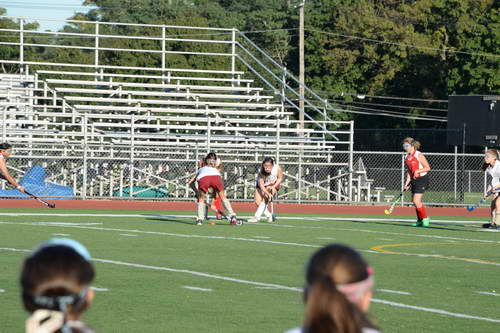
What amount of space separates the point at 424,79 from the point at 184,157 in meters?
36.8

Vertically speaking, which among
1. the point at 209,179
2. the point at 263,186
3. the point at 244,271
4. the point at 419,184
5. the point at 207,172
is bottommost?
the point at 244,271

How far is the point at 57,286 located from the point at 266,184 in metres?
19.3

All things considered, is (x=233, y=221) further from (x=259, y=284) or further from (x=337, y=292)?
(x=337, y=292)

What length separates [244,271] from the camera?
12.9 meters

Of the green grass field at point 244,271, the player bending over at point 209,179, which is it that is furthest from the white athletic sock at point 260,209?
the player bending over at point 209,179

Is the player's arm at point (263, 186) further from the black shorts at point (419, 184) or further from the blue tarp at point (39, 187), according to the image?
the blue tarp at point (39, 187)

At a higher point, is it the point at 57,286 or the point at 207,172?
the point at 57,286

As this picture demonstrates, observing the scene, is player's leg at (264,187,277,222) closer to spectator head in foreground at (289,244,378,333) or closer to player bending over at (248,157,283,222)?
player bending over at (248,157,283,222)

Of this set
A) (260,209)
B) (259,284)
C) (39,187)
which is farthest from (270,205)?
(259,284)

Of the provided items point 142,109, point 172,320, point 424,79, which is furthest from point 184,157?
point 424,79

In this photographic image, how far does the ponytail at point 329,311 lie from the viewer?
2.88m

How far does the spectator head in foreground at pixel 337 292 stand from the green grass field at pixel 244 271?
563 cm

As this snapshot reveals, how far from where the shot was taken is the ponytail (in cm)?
288

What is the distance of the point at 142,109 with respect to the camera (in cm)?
3544
